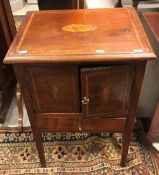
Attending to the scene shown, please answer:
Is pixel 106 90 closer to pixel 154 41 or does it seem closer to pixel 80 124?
pixel 80 124

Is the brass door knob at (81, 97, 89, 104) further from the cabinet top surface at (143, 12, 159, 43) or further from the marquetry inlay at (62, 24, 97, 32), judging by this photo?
the cabinet top surface at (143, 12, 159, 43)

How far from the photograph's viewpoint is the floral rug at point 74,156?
3.92 feet

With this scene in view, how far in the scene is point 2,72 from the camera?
1.43 m

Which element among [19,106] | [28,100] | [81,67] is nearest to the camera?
[81,67]

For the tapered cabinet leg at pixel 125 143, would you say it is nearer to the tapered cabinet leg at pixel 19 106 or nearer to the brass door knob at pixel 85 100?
the brass door knob at pixel 85 100

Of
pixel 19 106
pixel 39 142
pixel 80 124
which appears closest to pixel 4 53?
pixel 19 106

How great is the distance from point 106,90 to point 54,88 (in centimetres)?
20

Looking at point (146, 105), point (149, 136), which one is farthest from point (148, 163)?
point (146, 105)

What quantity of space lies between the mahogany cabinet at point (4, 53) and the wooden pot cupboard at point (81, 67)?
24 cm

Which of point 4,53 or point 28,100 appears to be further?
point 4,53

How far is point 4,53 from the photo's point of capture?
1471 mm

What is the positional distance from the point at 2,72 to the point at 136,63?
3.26ft

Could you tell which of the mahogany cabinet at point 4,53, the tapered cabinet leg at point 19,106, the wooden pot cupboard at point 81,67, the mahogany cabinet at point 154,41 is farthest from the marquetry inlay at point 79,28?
the tapered cabinet leg at point 19,106

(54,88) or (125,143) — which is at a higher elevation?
(54,88)
